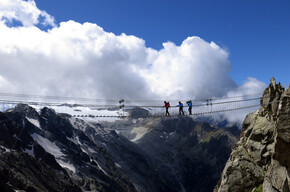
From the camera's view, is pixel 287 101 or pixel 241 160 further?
pixel 241 160

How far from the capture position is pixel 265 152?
176 ft

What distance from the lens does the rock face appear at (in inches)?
1737

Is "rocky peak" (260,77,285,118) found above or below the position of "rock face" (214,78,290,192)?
above

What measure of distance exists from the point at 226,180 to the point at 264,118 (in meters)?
13.3

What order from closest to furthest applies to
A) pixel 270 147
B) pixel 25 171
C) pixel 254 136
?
pixel 270 147 < pixel 254 136 < pixel 25 171

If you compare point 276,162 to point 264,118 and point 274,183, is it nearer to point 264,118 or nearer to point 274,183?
point 274,183

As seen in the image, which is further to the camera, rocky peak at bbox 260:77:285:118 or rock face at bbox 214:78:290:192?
rocky peak at bbox 260:77:285:118

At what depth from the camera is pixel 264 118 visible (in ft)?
192

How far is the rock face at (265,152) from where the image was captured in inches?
1737

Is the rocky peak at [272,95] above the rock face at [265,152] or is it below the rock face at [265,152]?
above

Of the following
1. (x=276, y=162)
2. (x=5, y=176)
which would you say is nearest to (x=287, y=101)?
(x=276, y=162)

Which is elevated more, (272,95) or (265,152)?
(272,95)

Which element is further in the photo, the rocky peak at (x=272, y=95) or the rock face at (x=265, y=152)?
the rocky peak at (x=272, y=95)

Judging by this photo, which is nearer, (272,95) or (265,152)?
(265,152)
